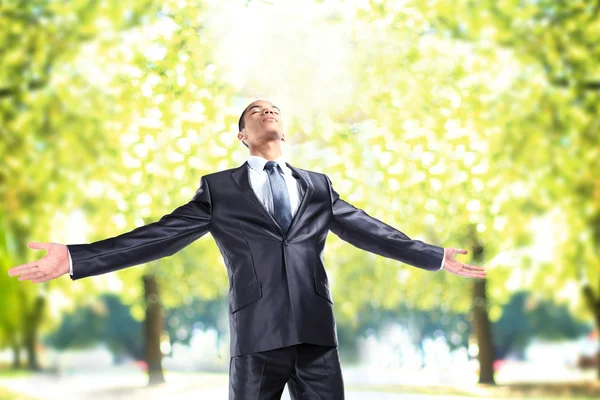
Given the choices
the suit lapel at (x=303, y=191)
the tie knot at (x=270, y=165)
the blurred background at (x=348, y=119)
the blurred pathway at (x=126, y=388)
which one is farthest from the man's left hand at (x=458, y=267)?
the blurred pathway at (x=126, y=388)

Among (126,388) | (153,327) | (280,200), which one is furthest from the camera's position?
(126,388)

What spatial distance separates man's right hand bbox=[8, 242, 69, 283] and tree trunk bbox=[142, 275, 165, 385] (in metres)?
4.95

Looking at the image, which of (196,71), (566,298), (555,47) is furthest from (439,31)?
(566,298)

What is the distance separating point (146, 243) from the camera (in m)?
1.76

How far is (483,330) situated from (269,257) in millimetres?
4946

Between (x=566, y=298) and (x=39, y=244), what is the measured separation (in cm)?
561

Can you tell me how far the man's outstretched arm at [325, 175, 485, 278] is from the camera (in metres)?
1.92

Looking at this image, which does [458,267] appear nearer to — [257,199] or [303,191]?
[303,191]

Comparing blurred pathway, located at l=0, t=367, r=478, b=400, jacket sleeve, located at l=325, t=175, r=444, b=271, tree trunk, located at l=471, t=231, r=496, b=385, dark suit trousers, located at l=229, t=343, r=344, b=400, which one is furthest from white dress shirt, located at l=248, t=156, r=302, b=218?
tree trunk, located at l=471, t=231, r=496, b=385

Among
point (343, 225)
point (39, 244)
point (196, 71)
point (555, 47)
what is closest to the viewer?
point (39, 244)

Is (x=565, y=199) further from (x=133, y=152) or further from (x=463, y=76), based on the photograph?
(x=133, y=152)

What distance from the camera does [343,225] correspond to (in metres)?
1.96

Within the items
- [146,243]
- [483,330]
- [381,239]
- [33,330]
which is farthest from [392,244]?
[33,330]

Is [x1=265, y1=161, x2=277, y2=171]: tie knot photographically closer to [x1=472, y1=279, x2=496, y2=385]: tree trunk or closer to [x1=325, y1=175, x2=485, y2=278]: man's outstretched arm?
[x1=325, y1=175, x2=485, y2=278]: man's outstretched arm
